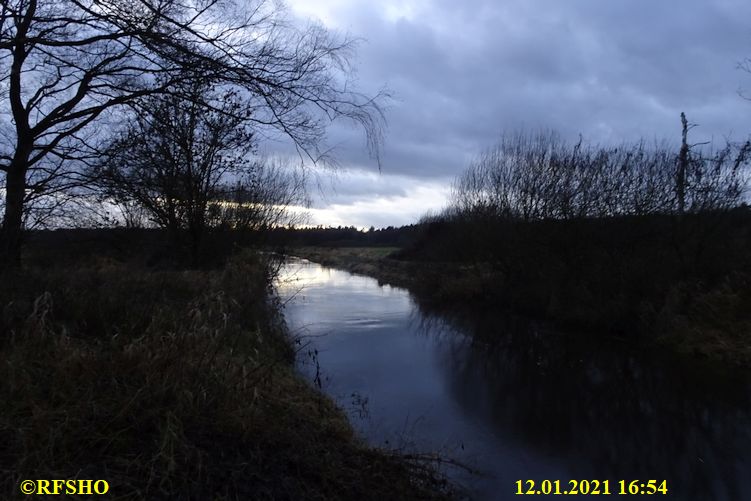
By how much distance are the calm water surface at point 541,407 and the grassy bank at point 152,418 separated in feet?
5.92

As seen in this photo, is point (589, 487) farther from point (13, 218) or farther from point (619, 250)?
point (619, 250)

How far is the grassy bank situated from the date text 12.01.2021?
1352 mm

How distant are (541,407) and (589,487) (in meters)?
2.87

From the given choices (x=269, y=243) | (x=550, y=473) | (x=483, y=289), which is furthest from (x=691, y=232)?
(x=269, y=243)

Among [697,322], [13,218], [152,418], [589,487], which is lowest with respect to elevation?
[589,487]

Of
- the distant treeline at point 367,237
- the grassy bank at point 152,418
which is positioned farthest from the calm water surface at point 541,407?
the distant treeline at point 367,237

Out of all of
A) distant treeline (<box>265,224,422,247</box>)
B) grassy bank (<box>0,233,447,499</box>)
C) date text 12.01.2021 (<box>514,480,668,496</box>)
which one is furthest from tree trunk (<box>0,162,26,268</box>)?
distant treeline (<box>265,224,422,247</box>)

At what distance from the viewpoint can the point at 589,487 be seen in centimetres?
583

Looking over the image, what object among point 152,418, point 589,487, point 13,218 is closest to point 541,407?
point 589,487

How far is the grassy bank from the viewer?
3254 millimetres

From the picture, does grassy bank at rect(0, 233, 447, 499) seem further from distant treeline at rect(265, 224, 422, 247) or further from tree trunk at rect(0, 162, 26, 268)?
distant treeline at rect(265, 224, 422, 247)

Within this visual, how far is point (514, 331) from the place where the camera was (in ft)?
54.1

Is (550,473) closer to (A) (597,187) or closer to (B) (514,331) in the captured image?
(B) (514,331)

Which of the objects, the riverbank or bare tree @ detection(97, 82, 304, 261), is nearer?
bare tree @ detection(97, 82, 304, 261)
